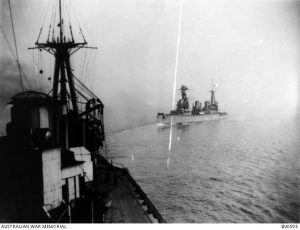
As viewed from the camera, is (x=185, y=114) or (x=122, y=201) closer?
(x=122, y=201)

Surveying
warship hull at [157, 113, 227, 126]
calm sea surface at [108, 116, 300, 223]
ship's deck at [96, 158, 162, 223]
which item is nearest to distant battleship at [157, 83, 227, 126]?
warship hull at [157, 113, 227, 126]

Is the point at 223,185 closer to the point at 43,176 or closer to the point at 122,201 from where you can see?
the point at 122,201

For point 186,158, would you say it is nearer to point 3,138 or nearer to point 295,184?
point 295,184

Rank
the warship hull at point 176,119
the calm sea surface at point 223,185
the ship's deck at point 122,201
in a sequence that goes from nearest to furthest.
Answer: the ship's deck at point 122,201 < the calm sea surface at point 223,185 < the warship hull at point 176,119

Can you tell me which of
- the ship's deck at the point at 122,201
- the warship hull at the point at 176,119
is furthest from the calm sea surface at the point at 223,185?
the warship hull at the point at 176,119

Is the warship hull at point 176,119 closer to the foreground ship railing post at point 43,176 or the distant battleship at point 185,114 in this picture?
the distant battleship at point 185,114

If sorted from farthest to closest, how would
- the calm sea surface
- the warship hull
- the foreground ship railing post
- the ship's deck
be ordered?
the warship hull, the calm sea surface, the ship's deck, the foreground ship railing post

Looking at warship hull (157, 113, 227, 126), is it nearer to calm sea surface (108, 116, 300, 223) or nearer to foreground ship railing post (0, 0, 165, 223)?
calm sea surface (108, 116, 300, 223)

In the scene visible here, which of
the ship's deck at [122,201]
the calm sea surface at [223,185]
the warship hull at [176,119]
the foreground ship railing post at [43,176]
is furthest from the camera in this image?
the warship hull at [176,119]

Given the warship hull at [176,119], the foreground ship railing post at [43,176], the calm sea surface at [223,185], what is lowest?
the calm sea surface at [223,185]

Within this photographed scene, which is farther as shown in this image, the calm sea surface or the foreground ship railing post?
the calm sea surface

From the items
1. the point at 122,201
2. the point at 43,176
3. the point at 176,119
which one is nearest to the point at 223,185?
the point at 122,201

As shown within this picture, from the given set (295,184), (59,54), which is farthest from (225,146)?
(59,54)
